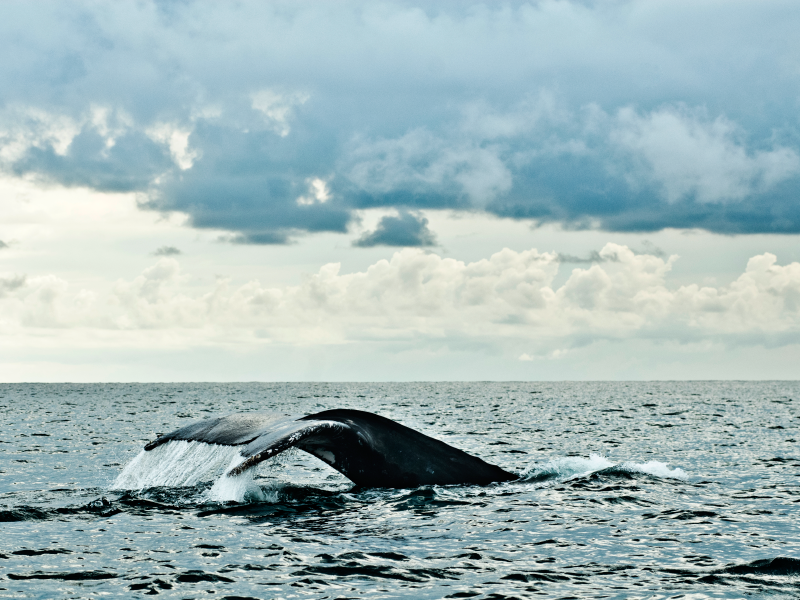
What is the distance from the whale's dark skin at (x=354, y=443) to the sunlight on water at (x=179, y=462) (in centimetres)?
11

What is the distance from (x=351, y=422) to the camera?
1161 cm

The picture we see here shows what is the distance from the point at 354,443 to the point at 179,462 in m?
2.81

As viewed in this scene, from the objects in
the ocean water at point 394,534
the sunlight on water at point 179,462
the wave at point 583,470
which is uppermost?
the sunlight on water at point 179,462

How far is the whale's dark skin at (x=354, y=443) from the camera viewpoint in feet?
36.1

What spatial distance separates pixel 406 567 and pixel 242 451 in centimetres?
259

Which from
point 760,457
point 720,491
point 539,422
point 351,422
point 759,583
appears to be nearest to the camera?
point 759,583

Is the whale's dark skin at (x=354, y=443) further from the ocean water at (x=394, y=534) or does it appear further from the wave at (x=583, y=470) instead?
the wave at (x=583, y=470)

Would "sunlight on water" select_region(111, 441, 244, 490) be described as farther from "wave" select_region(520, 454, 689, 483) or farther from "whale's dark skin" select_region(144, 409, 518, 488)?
"wave" select_region(520, 454, 689, 483)

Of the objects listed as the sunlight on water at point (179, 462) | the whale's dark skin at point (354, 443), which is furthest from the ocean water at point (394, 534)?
the whale's dark skin at point (354, 443)

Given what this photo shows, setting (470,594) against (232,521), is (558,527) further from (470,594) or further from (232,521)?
(232,521)

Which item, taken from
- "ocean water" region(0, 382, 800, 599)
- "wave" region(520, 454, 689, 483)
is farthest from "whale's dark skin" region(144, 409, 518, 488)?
"wave" region(520, 454, 689, 483)

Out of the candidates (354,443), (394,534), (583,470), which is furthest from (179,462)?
(583,470)

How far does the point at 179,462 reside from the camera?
41.0 ft

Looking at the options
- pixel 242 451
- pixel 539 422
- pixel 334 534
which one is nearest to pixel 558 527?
pixel 334 534
